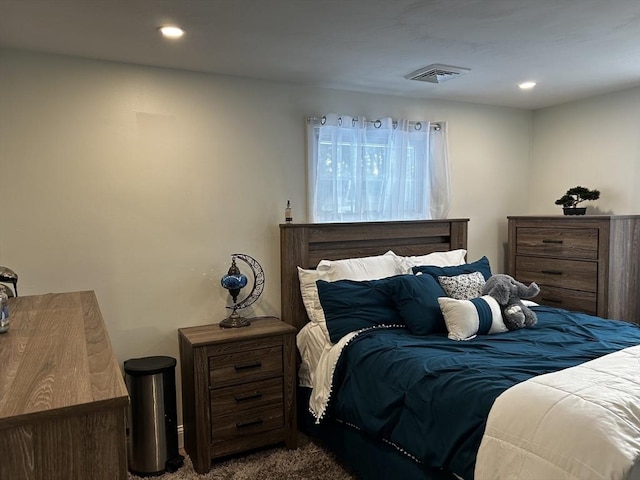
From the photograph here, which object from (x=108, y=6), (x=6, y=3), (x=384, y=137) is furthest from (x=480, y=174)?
(x=6, y=3)

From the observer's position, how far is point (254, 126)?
331 cm

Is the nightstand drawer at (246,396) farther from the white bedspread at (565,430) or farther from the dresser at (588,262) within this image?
the dresser at (588,262)

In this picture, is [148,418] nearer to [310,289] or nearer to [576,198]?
[310,289]

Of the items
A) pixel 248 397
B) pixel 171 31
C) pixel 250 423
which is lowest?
pixel 250 423

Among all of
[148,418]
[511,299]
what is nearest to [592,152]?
[511,299]

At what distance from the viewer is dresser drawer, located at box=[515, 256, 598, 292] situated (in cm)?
364

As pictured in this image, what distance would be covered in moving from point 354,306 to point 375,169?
4.00ft

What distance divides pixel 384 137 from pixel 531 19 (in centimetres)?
154

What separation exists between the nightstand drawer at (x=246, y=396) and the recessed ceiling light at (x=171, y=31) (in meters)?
1.96

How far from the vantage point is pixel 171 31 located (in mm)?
2383

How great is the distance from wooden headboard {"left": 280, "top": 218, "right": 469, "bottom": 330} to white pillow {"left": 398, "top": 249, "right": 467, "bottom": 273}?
174 millimetres

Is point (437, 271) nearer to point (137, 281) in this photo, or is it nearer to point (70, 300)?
point (137, 281)

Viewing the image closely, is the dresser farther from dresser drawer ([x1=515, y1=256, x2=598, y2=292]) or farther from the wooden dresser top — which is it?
the wooden dresser top

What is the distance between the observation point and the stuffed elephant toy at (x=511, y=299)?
2.92m
